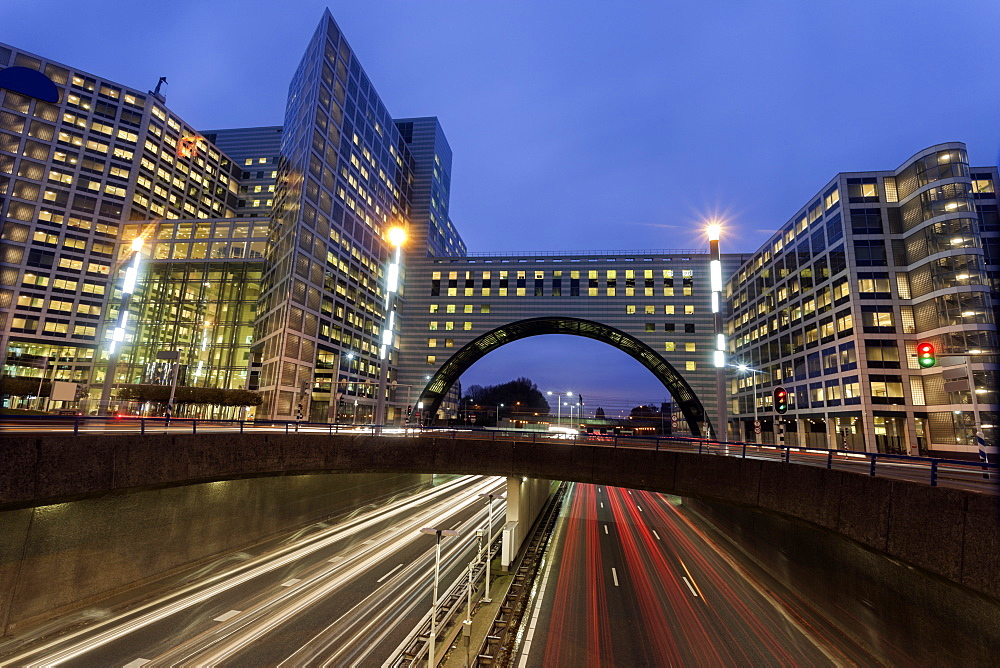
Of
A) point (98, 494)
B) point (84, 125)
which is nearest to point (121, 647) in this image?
point (98, 494)

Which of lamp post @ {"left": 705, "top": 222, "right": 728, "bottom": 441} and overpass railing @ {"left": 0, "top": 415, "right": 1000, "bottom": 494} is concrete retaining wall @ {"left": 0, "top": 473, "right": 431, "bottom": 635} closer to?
overpass railing @ {"left": 0, "top": 415, "right": 1000, "bottom": 494}

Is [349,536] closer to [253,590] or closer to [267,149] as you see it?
[253,590]

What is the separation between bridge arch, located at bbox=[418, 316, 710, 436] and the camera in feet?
279

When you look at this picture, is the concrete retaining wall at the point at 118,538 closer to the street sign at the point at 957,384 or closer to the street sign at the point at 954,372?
the street sign at the point at 957,384

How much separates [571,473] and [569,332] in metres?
73.2

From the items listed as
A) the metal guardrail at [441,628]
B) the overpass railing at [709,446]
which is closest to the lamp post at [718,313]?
the overpass railing at [709,446]

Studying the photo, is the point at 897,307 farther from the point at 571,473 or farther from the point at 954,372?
the point at 571,473

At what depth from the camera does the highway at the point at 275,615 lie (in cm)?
1734

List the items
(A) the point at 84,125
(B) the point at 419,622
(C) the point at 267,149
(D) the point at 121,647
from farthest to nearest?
(C) the point at 267,149
(A) the point at 84,125
(B) the point at 419,622
(D) the point at 121,647

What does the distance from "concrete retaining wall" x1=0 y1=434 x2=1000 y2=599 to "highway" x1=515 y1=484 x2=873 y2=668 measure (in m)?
6.30

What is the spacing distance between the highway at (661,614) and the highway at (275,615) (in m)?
6.54

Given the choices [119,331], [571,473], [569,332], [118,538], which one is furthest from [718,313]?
[569,332]

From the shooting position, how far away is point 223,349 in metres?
74.9

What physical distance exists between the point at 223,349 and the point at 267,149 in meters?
75.5
